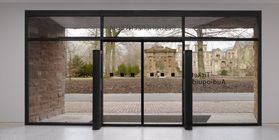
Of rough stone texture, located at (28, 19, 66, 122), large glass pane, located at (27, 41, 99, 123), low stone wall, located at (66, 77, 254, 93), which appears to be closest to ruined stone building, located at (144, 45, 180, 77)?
low stone wall, located at (66, 77, 254, 93)

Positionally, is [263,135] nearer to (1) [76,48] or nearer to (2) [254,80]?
(2) [254,80]

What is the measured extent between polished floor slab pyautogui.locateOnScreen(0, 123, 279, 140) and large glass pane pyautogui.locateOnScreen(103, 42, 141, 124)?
0.55 m

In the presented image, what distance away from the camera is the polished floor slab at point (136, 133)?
727cm

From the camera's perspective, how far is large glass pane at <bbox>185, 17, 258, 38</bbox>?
8.94m

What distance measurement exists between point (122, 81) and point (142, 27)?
59.1 inches

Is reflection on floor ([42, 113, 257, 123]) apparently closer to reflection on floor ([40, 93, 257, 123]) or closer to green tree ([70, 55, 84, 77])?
reflection on floor ([40, 93, 257, 123])

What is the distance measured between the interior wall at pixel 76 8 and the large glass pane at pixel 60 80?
32cm

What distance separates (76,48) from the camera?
905 centimetres

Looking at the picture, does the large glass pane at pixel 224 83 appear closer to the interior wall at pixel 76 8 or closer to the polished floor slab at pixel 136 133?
the interior wall at pixel 76 8

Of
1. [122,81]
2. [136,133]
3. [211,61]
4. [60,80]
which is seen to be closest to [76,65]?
[60,80]

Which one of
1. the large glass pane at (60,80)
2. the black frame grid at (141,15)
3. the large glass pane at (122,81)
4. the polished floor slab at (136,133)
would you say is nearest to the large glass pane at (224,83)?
the black frame grid at (141,15)

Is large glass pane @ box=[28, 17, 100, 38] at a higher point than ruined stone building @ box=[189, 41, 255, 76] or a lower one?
higher

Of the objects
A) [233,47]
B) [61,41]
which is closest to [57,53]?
[61,41]

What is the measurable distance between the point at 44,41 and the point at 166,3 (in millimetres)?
3336
